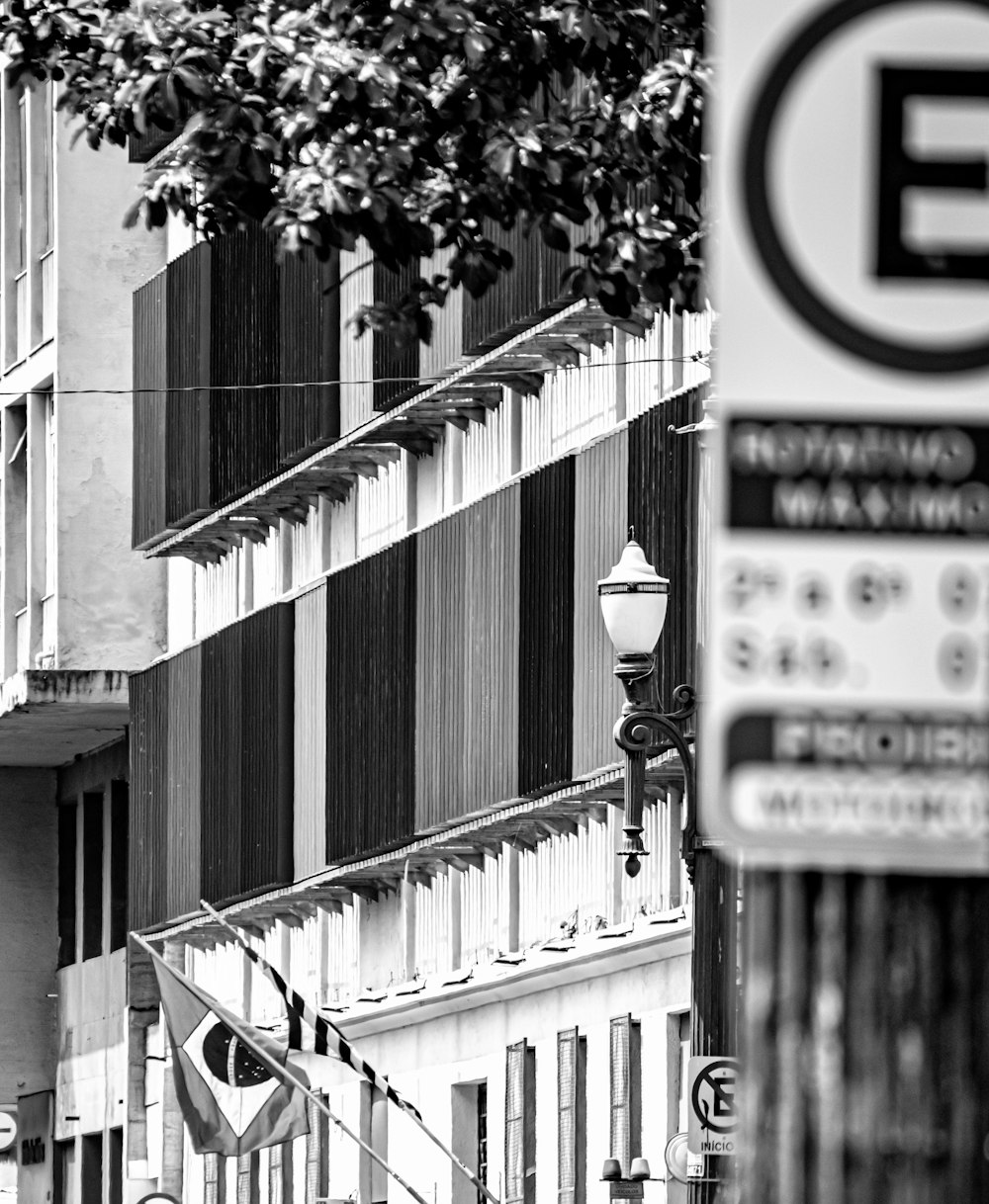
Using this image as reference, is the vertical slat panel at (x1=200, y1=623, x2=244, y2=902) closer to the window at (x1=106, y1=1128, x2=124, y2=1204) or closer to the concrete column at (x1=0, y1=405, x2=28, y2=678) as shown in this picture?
the concrete column at (x1=0, y1=405, x2=28, y2=678)

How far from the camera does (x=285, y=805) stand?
31.8m

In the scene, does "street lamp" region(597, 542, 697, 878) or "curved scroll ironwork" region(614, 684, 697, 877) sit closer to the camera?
"curved scroll ironwork" region(614, 684, 697, 877)

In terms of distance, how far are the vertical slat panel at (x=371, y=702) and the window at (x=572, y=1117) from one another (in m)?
3.60

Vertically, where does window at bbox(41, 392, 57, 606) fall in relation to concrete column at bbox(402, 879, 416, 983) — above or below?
above

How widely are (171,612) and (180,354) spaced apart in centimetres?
488

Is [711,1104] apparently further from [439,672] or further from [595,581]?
[439,672]

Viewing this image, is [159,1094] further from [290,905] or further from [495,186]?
[495,186]

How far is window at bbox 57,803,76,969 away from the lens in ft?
146

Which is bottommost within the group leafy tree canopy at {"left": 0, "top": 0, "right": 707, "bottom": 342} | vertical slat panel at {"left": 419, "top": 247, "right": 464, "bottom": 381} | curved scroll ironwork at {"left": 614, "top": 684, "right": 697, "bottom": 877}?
curved scroll ironwork at {"left": 614, "top": 684, "right": 697, "bottom": 877}

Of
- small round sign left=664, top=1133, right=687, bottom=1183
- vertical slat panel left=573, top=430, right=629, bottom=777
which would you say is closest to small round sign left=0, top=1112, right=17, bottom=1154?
vertical slat panel left=573, top=430, right=629, bottom=777

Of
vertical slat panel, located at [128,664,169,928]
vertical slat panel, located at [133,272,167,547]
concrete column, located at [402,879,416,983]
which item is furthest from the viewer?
vertical slat panel, located at [128,664,169,928]

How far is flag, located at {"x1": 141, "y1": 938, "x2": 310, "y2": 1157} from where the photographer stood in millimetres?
21719

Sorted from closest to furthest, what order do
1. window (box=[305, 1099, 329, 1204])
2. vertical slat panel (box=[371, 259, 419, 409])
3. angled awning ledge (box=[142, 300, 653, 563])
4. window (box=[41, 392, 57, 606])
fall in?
1. angled awning ledge (box=[142, 300, 653, 563])
2. vertical slat panel (box=[371, 259, 419, 409])
3. window (box=[305, 1099, 329, 1204])
4. window (box=[41, 392, 57, 606])

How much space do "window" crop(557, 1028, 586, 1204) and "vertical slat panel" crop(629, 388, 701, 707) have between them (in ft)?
11.8
